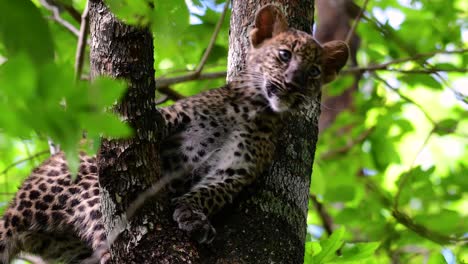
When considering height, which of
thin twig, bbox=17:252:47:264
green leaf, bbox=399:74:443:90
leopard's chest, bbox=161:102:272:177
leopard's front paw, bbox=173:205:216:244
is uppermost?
green leaf, bbox=399:74:443:90

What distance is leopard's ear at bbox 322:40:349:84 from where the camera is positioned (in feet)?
19.1

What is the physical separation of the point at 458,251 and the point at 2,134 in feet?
18.7

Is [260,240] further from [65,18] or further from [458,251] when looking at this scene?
[65,18]

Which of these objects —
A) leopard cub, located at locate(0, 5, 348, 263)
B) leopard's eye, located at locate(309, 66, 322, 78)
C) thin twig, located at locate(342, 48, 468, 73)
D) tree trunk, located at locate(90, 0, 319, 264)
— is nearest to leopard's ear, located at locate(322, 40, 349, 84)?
leopard cub, located at locate(0, 5, 348, 263)

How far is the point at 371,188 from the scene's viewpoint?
25.5 ft

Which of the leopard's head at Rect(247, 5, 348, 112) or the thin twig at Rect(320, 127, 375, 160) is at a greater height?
the leopard's head at Rect(247, 5, 348, 112)

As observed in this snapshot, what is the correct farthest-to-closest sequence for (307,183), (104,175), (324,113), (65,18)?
(324,113), (65,18), (307,183), (104,175)

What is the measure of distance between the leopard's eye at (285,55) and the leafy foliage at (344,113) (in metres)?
0.75

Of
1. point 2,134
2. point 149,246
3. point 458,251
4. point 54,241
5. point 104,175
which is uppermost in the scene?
point 2,134

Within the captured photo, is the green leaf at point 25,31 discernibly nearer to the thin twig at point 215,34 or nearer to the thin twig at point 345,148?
the thin twig at point 215,34

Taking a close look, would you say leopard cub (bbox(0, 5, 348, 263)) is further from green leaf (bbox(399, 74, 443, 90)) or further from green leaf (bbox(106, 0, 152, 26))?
green leaf (bbox(399, 74, 443, 90))

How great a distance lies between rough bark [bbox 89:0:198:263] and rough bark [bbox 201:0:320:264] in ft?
1.27

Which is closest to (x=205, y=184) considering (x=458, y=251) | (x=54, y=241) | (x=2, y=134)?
(x=54, y=241)

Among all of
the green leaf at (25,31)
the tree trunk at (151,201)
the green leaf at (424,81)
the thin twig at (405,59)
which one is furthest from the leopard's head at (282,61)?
the green leaf at (25,31)
